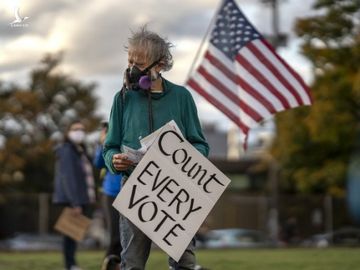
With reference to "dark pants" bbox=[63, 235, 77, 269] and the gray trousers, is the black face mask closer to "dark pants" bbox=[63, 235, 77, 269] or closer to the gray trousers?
the gray trousers

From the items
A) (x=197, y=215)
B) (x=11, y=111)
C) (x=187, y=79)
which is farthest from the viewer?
(x=11, y=111)

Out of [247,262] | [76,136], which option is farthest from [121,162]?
[247,262]

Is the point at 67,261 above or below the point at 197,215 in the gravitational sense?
below

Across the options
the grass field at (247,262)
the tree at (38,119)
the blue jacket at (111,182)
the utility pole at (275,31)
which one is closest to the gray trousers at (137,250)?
the blue jacket at (111,182)

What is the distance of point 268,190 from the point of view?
57.8m

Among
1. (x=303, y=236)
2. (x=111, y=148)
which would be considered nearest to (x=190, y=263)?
(x=111, y=148)

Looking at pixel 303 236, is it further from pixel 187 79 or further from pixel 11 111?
pixel 187 79

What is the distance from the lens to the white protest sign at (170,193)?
19.2 ft

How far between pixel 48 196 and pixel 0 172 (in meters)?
7.54

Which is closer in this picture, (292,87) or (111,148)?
(111,148)

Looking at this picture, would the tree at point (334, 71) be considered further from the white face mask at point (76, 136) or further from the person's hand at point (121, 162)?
the person's hand at point (121, 162)

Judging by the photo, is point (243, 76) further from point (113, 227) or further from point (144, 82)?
point (144, 82)

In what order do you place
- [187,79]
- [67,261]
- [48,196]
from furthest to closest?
[48,196] < [187,79] < [67,261]

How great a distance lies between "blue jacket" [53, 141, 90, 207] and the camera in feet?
38.3
